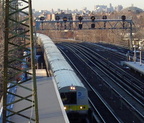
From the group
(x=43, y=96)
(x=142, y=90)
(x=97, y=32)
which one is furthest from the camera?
(x=97, y=32)

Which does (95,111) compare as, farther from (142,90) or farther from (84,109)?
(142,90)

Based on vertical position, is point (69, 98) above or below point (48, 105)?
below

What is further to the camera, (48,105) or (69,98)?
(69,98)

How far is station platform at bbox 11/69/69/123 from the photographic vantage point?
8117mm

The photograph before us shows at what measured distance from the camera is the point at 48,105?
372 inches

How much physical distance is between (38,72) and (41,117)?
918 centimetres

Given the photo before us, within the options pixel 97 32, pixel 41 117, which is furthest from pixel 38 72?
pixel 97 32

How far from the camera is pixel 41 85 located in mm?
12227

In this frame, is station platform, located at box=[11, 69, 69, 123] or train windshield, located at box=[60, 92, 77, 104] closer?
station platform, located at box=[11, 69, 69, 123]

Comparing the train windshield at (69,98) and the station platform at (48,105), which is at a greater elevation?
the station platform at (48,105)

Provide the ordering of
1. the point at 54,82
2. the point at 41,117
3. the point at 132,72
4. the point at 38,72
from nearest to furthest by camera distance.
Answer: the point at 41,117
the point at 54,82
the point at 38,72
the point at 132,72

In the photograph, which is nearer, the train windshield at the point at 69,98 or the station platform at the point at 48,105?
the station platform at the point at 48,105

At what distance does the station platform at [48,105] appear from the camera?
8.12 meters

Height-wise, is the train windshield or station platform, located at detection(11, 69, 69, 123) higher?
station platform, located at detection(11, 69, 69, 123)
